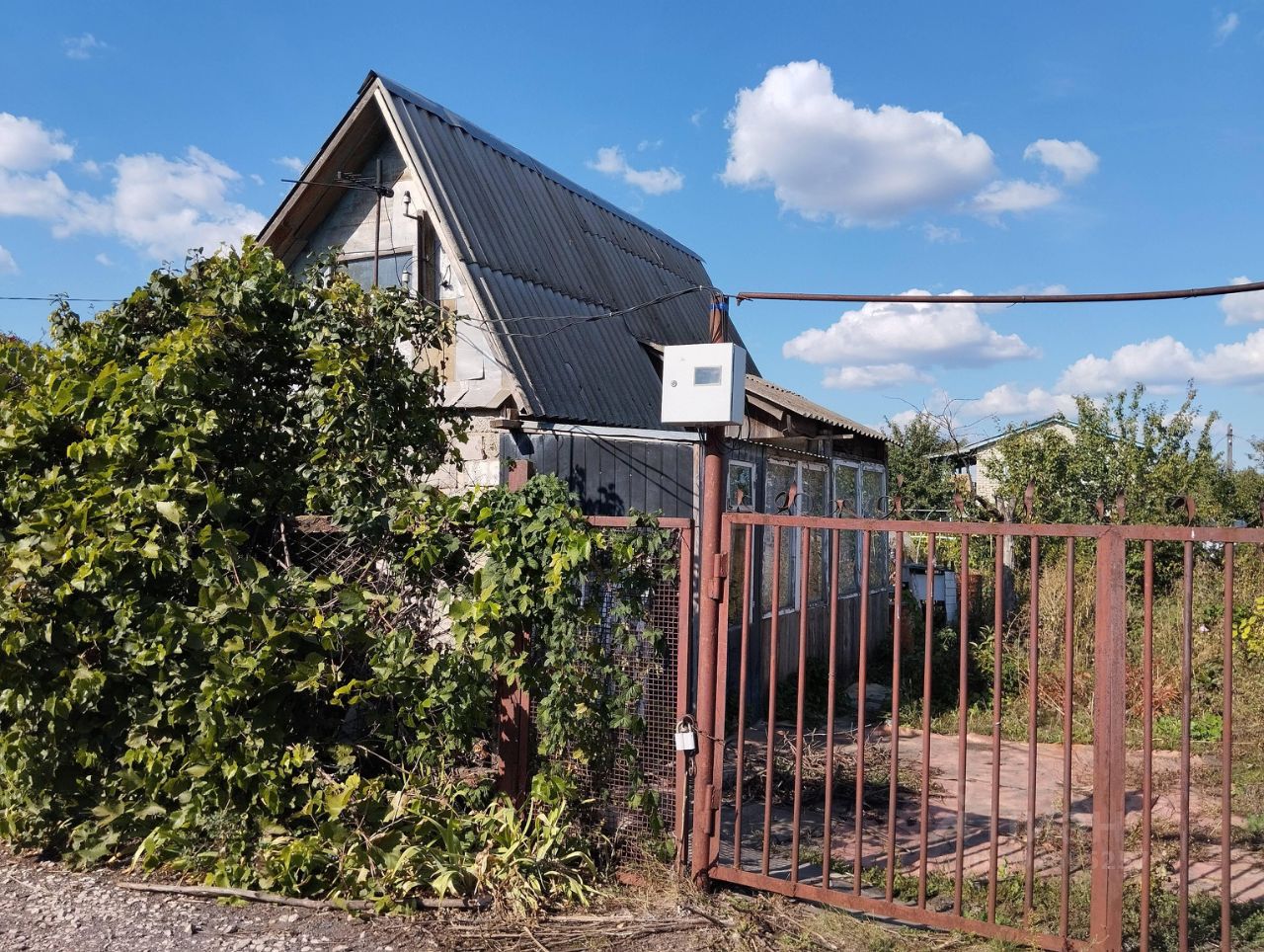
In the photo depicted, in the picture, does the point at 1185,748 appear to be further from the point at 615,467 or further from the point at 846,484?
the point at 846,484

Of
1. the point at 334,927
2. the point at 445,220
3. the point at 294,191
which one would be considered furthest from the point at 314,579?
the point at 294,191

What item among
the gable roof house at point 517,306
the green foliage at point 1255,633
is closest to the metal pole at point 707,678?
the gable roof house at point 517,306

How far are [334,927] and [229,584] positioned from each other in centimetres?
169

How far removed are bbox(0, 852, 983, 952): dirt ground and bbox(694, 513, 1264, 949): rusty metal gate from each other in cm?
14

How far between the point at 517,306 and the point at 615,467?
1802 millimetres

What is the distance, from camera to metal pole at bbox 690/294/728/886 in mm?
4395

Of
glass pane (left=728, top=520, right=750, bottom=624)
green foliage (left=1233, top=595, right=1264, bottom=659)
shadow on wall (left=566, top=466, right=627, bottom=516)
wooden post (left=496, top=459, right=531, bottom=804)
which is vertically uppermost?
shadow on wall (left=566, top=466, right=627, bottom=516)

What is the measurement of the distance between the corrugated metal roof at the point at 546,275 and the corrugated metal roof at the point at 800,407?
1074 millimetres

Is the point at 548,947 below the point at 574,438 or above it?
below

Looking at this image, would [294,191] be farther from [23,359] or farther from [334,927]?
[334,927]

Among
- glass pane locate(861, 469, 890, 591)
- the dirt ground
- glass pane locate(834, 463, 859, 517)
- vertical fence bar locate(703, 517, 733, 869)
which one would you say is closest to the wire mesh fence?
vertical fence bar locate(703, 517, 733, 869)

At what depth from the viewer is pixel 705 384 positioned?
4551mm

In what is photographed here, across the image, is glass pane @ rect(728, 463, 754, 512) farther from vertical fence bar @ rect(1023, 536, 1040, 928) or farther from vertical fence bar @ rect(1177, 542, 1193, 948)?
vertical fence bar @ rect(1177, 542, 1193, 948)

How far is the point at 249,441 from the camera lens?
211 inches
